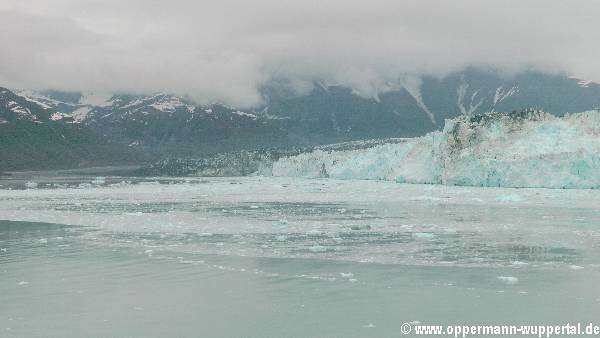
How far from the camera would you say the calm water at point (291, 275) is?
1009 centimetres

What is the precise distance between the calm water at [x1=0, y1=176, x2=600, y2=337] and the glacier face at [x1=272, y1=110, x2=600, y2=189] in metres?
22.6

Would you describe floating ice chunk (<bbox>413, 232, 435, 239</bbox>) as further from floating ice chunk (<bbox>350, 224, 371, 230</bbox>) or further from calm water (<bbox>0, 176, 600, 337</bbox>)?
floating ice chunk (<bbox>350, 224, 371, 230</bbox>)

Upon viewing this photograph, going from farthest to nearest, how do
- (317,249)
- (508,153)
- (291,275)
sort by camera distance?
(508,153)
(317,249)
(291,275)

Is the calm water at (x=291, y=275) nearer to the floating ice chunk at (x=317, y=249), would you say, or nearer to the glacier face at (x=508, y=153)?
the floating ice chunk at (x=317, y=249)

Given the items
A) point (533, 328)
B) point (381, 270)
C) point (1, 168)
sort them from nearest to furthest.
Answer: point (533, 328) < point (381, 270) < point (1, 168)

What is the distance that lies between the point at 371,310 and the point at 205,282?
3.90 metres

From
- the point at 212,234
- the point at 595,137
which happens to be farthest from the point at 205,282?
the point at 595,137

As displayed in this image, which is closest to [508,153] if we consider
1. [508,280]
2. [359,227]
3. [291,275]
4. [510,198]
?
[510,198]

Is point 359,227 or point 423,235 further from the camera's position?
point 359,227

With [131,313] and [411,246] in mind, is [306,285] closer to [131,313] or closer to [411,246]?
[131,313]

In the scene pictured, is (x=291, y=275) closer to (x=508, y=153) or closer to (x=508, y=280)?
(x=508, y=280)

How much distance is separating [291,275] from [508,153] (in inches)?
1612

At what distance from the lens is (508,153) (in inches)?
2007

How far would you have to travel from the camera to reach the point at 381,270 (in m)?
14.0
